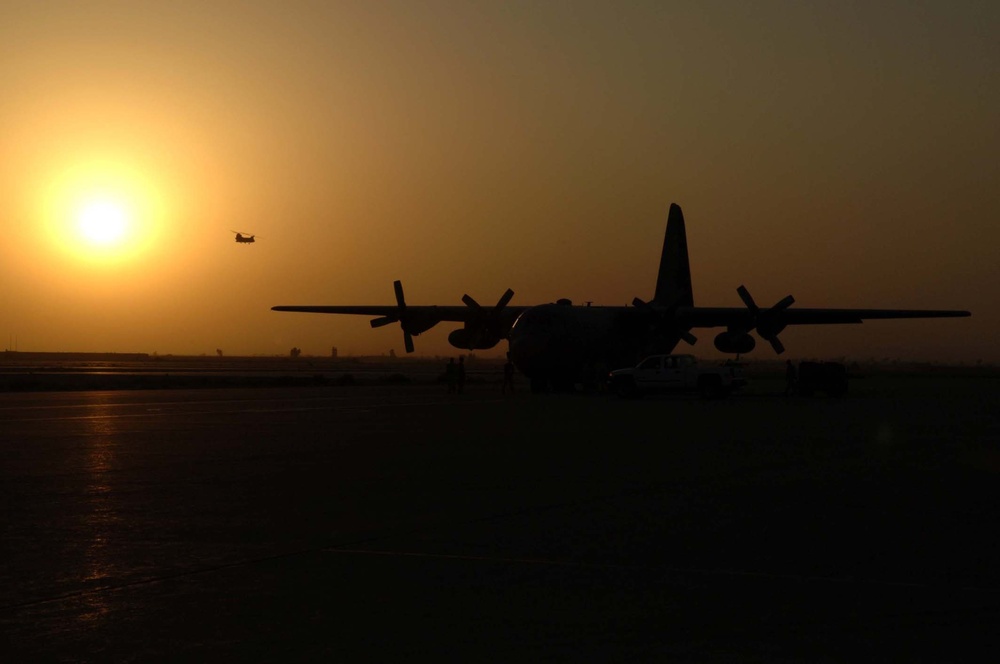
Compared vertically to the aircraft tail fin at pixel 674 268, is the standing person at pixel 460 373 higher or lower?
lower

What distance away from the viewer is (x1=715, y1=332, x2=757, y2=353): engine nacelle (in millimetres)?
45897

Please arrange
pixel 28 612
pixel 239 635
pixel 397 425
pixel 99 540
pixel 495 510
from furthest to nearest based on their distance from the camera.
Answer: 1. pixel 397 425
2. pixel 495 510
3. pixel 99 540
4. pixel 28 612
5. pixel 239 635

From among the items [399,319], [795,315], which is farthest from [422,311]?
[795,315]

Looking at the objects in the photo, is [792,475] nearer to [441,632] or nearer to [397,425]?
[441,632]

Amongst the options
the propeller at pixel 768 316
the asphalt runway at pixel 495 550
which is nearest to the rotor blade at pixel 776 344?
the propeller at pixel 768 316

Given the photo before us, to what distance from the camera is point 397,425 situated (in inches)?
967

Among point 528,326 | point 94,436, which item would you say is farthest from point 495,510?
point 528,326

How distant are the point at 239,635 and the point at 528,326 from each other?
123 feet

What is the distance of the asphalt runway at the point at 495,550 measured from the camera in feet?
20.6

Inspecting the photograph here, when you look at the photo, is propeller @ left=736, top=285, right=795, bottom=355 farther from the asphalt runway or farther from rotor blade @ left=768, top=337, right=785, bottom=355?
the asphalt runway

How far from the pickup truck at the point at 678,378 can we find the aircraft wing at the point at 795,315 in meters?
6.40

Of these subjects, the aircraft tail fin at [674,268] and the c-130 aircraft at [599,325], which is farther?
the aircraft tail fin at [674,268]

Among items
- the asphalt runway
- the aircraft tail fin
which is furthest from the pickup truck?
the asphalt runway

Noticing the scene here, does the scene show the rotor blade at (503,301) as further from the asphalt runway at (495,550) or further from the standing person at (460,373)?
the asphalt runway at (495,550)
